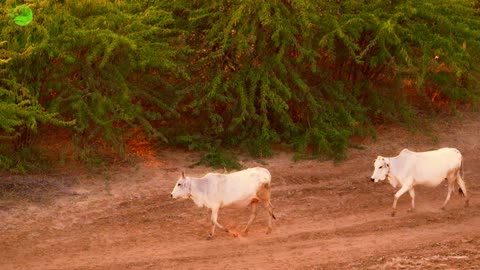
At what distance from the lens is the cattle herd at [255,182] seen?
11.9 m

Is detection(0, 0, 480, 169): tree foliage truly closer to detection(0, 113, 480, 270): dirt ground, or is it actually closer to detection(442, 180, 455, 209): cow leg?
detection(0, 113, 480, 270): dirt ground

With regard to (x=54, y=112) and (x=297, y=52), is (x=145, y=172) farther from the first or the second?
(x=297, y=52)

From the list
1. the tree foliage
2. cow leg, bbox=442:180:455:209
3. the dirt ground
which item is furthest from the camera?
the tree foliage

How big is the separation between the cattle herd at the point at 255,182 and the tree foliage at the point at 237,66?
3.38m

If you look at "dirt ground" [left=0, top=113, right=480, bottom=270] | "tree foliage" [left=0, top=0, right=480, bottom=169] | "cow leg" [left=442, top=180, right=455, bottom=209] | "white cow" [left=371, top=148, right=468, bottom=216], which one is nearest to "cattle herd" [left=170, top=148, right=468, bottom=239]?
"white cow" [left=371, top=148, right=468, bottom=216]

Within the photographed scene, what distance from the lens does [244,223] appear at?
12.9 m

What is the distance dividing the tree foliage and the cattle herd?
133 inches

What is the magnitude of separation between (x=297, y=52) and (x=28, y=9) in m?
6.83

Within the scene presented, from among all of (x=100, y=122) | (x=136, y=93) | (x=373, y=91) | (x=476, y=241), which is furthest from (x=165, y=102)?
(x=476, y=241)

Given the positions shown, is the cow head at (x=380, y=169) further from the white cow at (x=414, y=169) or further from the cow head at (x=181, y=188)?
the cow head at (x=181, y=188)

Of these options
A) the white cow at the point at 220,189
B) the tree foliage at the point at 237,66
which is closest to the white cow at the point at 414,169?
the white cow at the point at 220,189

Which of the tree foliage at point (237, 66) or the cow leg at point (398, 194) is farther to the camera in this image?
the tree foliage at point (237, 66)

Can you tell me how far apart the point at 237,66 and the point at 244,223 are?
17.3 ft

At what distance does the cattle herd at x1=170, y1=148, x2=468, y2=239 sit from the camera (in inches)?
470
